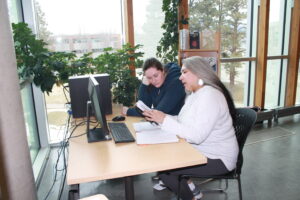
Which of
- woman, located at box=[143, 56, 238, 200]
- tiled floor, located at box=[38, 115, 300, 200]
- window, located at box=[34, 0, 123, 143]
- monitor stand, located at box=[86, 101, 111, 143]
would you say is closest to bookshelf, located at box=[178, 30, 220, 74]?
window, located at box=[34, 0, 123, 143]

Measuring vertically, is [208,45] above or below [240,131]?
above

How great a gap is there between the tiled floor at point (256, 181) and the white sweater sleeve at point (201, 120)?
98 centimetres

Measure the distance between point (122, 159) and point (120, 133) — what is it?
15.7 inches

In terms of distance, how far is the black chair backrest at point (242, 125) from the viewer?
6.07 feet

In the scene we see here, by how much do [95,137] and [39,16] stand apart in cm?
221

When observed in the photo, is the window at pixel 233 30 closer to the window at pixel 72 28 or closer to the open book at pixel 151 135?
the window at pixel 72 28

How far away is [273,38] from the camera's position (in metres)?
4.68

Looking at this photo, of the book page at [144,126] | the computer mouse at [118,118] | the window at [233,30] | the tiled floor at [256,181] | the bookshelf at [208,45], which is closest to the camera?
the book page at [144,126]

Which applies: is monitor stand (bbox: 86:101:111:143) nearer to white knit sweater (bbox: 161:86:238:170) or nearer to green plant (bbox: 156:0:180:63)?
white knit sweater (bbox: 161:86:238:170)

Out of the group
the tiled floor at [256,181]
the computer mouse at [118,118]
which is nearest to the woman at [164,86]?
the computer mouse at [118,118]

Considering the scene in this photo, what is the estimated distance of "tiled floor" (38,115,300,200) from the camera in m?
2.40

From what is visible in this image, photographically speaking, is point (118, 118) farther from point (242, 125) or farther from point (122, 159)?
point (242, 125)

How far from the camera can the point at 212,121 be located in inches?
64.3

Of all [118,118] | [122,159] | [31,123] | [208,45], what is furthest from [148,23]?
[122,159]
